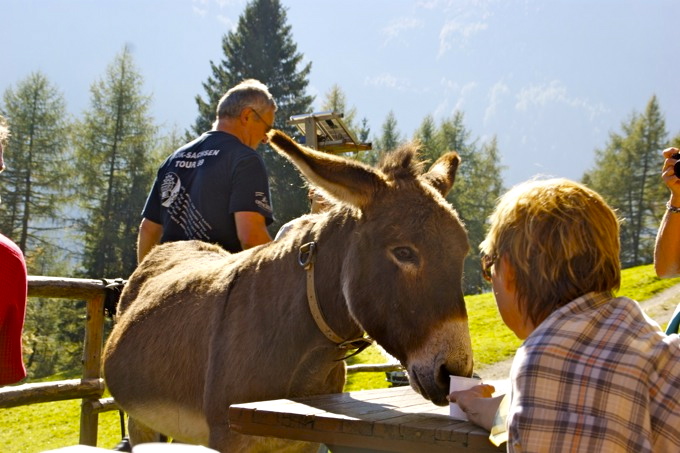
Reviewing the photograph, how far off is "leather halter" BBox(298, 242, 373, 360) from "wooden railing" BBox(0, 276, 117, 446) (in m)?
2.95

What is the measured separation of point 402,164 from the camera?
3.10m

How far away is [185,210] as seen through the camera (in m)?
4.70

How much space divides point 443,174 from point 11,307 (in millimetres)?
2148

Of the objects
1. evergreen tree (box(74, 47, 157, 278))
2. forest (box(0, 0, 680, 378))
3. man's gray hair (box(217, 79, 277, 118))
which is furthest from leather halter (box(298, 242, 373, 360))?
evergreen tree (box(74, 47, 157, 278))

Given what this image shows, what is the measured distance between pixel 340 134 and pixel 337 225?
12.0 feet

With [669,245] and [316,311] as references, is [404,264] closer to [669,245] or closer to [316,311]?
[316,311]

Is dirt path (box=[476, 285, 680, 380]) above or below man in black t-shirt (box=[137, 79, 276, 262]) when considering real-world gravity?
below

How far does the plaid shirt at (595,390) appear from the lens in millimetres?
A: 1575

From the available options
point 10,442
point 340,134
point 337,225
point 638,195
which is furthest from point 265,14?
point 337,225

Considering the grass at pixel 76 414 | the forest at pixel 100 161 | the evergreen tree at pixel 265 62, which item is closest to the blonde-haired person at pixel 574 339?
the grass at pixel 76 414

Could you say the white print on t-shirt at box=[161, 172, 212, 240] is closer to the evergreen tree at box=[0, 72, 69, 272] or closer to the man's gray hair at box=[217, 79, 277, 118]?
the man's gray hair at box=[217, 79, 277, 118]

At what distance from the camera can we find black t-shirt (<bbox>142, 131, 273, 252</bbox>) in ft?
14.3

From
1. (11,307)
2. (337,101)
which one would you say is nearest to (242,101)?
(11,307)

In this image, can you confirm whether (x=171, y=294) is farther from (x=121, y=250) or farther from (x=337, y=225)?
(x=121, y=250)
